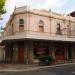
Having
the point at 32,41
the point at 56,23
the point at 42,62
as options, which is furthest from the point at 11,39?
the point at 56,23

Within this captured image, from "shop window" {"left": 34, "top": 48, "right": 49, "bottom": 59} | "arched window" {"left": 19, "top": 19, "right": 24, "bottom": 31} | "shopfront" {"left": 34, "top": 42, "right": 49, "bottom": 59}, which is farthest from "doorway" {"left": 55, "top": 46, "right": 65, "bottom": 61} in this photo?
"arched window" {"left": 19, "top": 19, "right": 24, "bottom": 31}

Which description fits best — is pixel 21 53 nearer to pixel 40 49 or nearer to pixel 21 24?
pixel 40 49

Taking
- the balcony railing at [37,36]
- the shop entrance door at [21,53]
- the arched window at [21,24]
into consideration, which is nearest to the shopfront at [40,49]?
the balcony railing at [37,36]

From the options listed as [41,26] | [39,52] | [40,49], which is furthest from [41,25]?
[39,52]

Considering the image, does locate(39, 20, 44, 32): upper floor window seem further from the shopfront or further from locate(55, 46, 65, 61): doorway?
locate(55, 46, 65, 61): doorway

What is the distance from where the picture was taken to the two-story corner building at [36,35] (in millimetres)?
38263

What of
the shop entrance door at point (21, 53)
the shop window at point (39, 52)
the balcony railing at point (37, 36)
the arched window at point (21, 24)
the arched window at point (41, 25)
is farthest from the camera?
the arched window at point (41, 25)

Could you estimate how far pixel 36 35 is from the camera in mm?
37812

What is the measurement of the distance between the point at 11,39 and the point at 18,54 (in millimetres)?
3446

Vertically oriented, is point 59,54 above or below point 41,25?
below

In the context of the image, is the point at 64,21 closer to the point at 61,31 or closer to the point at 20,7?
the point at 61,31

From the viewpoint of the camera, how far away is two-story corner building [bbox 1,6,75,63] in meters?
38.3

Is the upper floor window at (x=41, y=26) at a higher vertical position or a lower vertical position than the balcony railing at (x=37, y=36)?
higher

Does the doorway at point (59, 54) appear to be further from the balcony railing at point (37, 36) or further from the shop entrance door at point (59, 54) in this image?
the balcony railing at point (37, 36)
